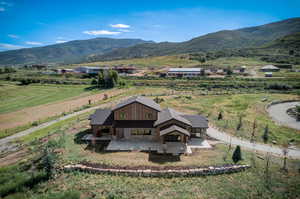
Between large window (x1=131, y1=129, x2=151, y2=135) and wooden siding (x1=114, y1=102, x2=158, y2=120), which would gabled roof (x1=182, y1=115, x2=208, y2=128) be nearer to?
wooden siding (x1=114, y1=102, x2=158, y2=120)

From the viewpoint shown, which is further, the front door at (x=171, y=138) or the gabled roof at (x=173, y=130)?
the front door at (x=171, y=138)

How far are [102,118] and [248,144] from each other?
20.3 metres

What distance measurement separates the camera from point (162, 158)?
61.0 feet

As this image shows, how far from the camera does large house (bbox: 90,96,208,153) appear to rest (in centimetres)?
2222

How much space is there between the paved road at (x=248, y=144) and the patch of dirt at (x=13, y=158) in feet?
79.6

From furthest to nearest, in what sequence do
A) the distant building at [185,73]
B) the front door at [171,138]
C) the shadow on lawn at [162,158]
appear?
1. the distant building at [185,73]
2. the front door at [171,138]
3. the shadow on lawn at [162,158]

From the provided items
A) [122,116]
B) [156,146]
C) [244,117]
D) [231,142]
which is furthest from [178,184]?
[244,117]

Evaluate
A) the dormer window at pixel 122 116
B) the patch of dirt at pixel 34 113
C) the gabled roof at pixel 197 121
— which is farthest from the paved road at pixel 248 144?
the patch of dirt at pixel 34 113

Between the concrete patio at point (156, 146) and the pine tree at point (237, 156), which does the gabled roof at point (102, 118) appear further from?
the pine tree at point (237, 156)

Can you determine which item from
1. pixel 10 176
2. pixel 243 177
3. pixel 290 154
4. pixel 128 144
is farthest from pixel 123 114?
pixel 290 154

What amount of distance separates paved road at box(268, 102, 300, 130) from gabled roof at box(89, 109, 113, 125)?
2894 cm

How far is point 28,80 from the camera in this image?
253 ft

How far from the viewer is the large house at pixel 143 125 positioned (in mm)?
22219

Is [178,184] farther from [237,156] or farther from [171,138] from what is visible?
[171,138]
